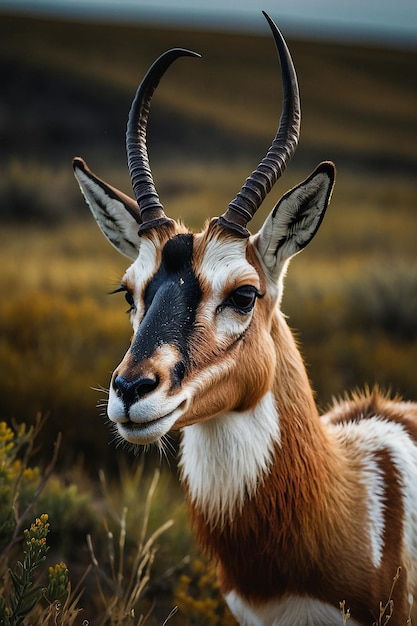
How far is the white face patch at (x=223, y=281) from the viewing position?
3664 mm

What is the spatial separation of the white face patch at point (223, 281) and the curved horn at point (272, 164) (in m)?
0.17

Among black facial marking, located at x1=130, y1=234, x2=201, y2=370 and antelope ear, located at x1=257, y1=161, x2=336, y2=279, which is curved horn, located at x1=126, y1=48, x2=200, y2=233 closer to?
black facial marking, located at x1=130, y1=234, x2=201, y2=370

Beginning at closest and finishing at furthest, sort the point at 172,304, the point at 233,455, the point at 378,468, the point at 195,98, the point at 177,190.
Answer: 1. the point at 172,304
2. the point at 233,455
3. the point at 378,468
4. the point at 177,190
5. the point at 195,98

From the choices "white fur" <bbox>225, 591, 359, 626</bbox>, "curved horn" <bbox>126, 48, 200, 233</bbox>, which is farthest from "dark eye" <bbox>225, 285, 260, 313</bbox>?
"white fur" <bbox>225, 591, 359, 626</bbox>

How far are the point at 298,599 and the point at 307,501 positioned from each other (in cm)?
49

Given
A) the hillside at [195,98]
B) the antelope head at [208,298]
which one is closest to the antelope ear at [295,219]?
the antelope head at [208,298]

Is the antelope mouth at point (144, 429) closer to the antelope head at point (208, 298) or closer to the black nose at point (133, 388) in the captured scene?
the antelope head at point (208, 298)

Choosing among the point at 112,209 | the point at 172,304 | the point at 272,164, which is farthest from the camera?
the point at 112,209

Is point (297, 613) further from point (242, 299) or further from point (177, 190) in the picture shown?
point (177, 190)

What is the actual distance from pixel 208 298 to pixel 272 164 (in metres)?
0.86

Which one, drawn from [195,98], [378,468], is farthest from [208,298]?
[195,98]

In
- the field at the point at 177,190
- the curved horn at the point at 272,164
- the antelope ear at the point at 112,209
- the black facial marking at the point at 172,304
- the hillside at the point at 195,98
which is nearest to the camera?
the black facial marking at the point at 172,304

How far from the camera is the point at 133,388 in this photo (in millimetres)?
3090

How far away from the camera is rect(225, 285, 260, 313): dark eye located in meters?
3.74
